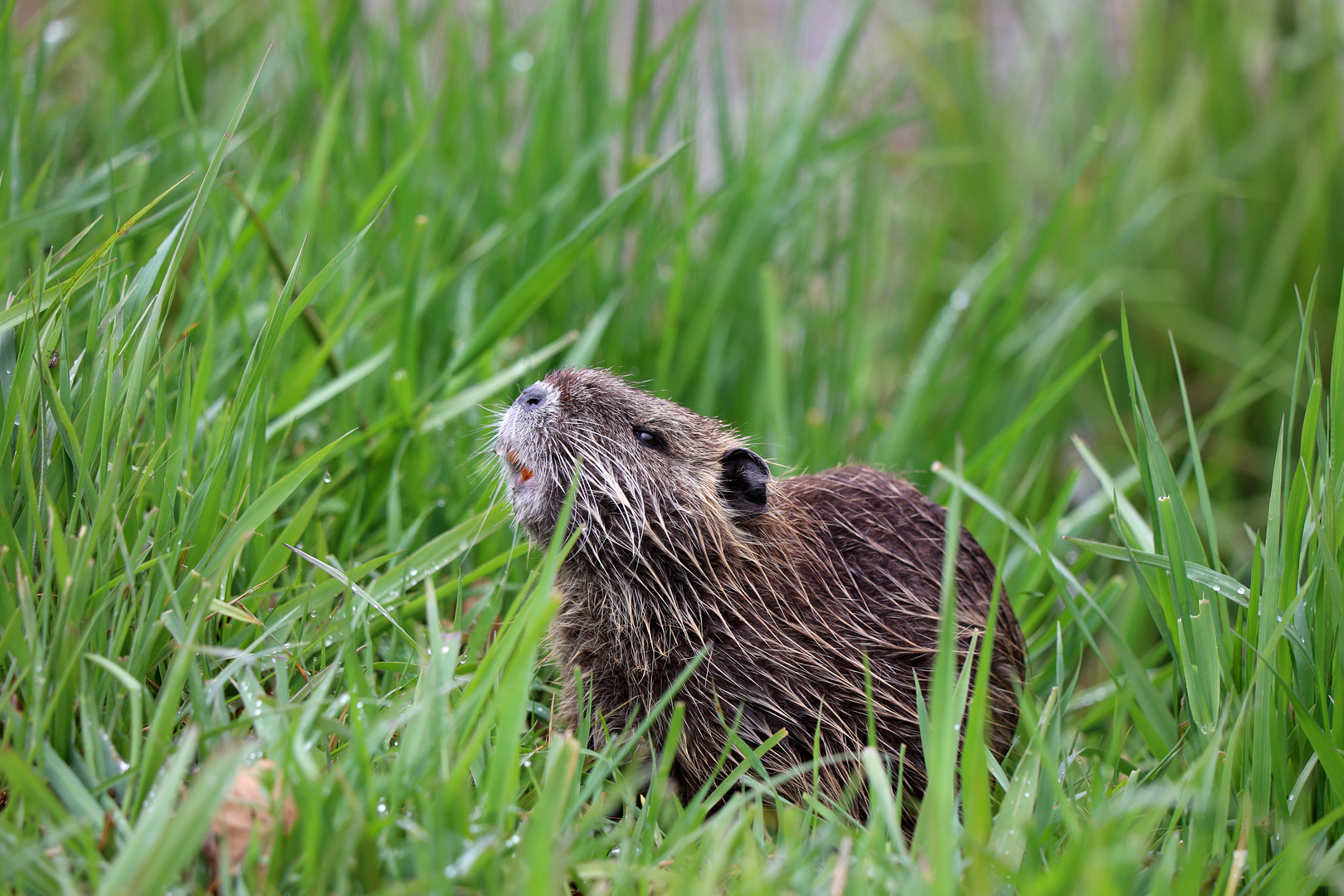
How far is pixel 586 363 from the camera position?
10.6ft

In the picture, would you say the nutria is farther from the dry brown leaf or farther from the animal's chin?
the dry brown leaf

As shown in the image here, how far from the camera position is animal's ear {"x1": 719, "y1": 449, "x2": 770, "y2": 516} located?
2.24 m

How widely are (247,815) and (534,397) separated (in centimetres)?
101

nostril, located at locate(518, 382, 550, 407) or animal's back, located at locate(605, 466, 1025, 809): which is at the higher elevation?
nostril, located at locate(518, 382, 550, 407)

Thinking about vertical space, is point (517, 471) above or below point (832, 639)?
above

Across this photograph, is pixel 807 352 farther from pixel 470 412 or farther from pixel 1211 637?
pixel 1211 637

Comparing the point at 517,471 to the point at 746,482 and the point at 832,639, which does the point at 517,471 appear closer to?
the point at 746,482

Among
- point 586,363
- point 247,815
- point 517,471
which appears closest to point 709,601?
point 517,471

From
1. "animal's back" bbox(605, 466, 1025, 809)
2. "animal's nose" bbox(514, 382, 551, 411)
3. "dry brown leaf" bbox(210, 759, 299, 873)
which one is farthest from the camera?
"animal's nose" bbox(514, 382, 551, 411)

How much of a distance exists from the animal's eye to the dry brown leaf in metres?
1.01

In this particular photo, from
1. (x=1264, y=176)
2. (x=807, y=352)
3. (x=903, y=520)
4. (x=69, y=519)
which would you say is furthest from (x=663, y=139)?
(x=69, y=519)

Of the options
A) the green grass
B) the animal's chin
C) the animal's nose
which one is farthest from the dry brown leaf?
the animal's nose

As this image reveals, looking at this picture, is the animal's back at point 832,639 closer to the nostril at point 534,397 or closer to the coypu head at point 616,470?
the coypu head at point 616,470

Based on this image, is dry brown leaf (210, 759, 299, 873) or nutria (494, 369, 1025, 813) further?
nutria (494, 369, 1025, 813)
